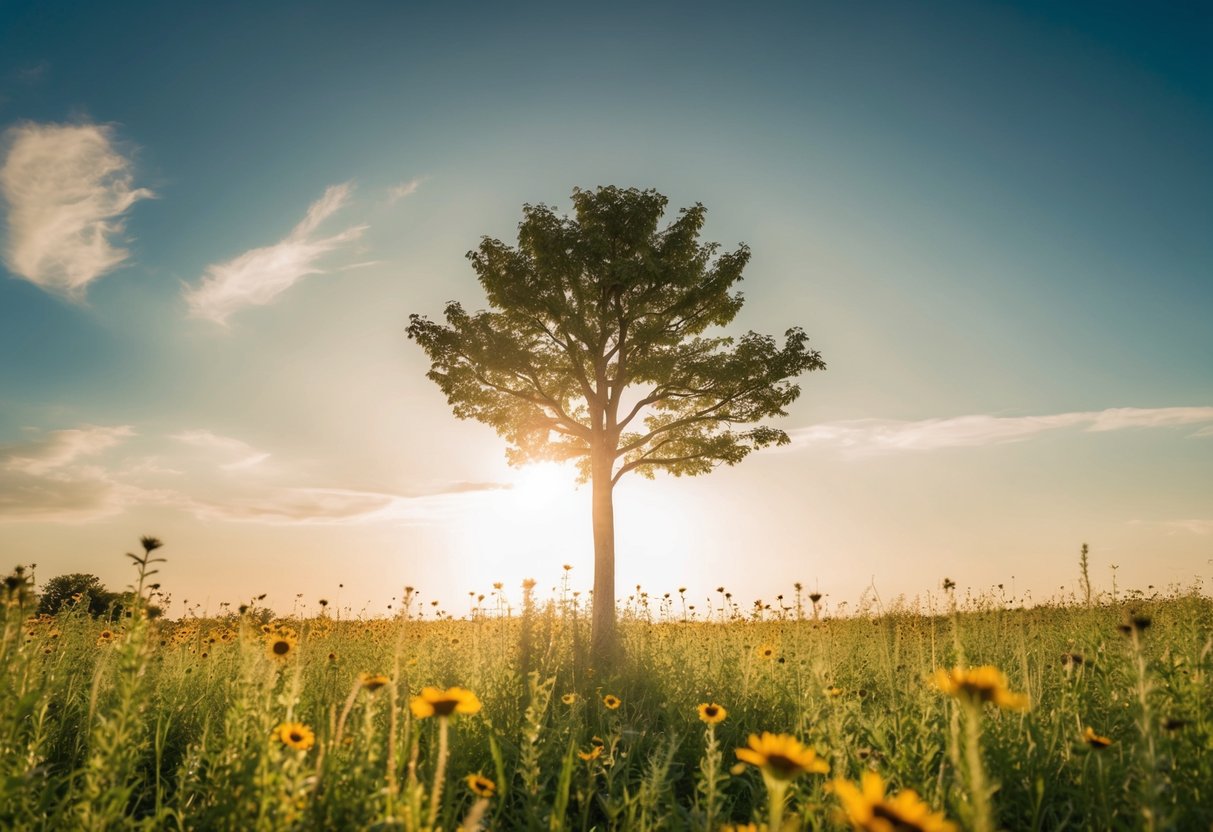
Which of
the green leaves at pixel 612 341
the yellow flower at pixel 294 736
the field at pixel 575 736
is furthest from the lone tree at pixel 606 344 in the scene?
the yellow flower at pixel 294 736

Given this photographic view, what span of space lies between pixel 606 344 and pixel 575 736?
37.2ft

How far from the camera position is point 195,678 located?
5.62 metres

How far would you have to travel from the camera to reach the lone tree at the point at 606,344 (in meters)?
12.9

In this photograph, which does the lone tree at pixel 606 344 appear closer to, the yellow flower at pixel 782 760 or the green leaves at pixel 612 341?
the green leaves at pixel 612 341

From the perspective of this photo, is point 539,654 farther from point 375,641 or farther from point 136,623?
point 136,623

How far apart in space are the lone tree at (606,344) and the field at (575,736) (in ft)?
20.7

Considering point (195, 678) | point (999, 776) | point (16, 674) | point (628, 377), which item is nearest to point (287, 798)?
point (16, 674)

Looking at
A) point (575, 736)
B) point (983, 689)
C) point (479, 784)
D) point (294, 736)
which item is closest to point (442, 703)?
point (479, 784)

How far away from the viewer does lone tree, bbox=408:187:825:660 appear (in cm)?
1292

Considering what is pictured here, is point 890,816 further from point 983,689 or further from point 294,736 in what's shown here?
point 294,736

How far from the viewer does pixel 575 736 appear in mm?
3094

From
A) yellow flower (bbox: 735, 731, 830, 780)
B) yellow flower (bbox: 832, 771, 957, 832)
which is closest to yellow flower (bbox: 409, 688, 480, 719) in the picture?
yellow flower (bbox: 735, 731, 830, 780)

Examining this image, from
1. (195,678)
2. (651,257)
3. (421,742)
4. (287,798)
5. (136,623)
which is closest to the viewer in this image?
(287,798)

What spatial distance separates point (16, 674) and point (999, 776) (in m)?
4.16
